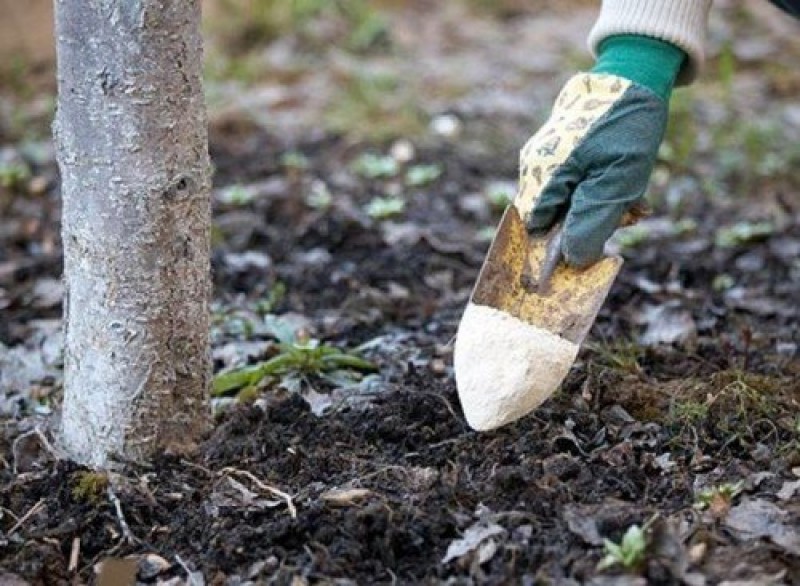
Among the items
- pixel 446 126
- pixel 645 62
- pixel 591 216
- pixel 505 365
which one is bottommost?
pixel 446 126

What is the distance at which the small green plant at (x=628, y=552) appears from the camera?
1.60 meters

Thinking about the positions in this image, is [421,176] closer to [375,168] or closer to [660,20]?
[375,168]

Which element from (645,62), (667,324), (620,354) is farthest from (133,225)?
(667,324)

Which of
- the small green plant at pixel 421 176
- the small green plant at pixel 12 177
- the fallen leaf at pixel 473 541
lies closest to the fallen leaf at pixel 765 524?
the fallen leaf at pixel 473 541

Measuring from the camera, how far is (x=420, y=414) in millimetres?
2127

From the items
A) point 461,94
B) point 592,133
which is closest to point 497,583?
point 592,133

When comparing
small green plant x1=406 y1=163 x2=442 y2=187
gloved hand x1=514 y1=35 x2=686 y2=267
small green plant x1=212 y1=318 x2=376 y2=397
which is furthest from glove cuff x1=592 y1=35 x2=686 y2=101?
small green plant x1=406 y1=163 x2=442 y2=187

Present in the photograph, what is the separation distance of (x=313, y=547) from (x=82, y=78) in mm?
743

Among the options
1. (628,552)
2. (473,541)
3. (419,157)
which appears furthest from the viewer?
(419,157)

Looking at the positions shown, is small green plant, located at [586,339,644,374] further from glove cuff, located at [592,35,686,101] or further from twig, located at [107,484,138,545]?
twig, located at [107,484,138,545]

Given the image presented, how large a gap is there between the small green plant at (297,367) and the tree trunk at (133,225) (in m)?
0.24

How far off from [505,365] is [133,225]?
0.58m

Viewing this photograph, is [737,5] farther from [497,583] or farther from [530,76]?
[497,583]

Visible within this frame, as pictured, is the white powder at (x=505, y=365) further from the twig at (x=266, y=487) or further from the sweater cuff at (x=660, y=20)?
the sweater cuff at (x=660, y=20)
